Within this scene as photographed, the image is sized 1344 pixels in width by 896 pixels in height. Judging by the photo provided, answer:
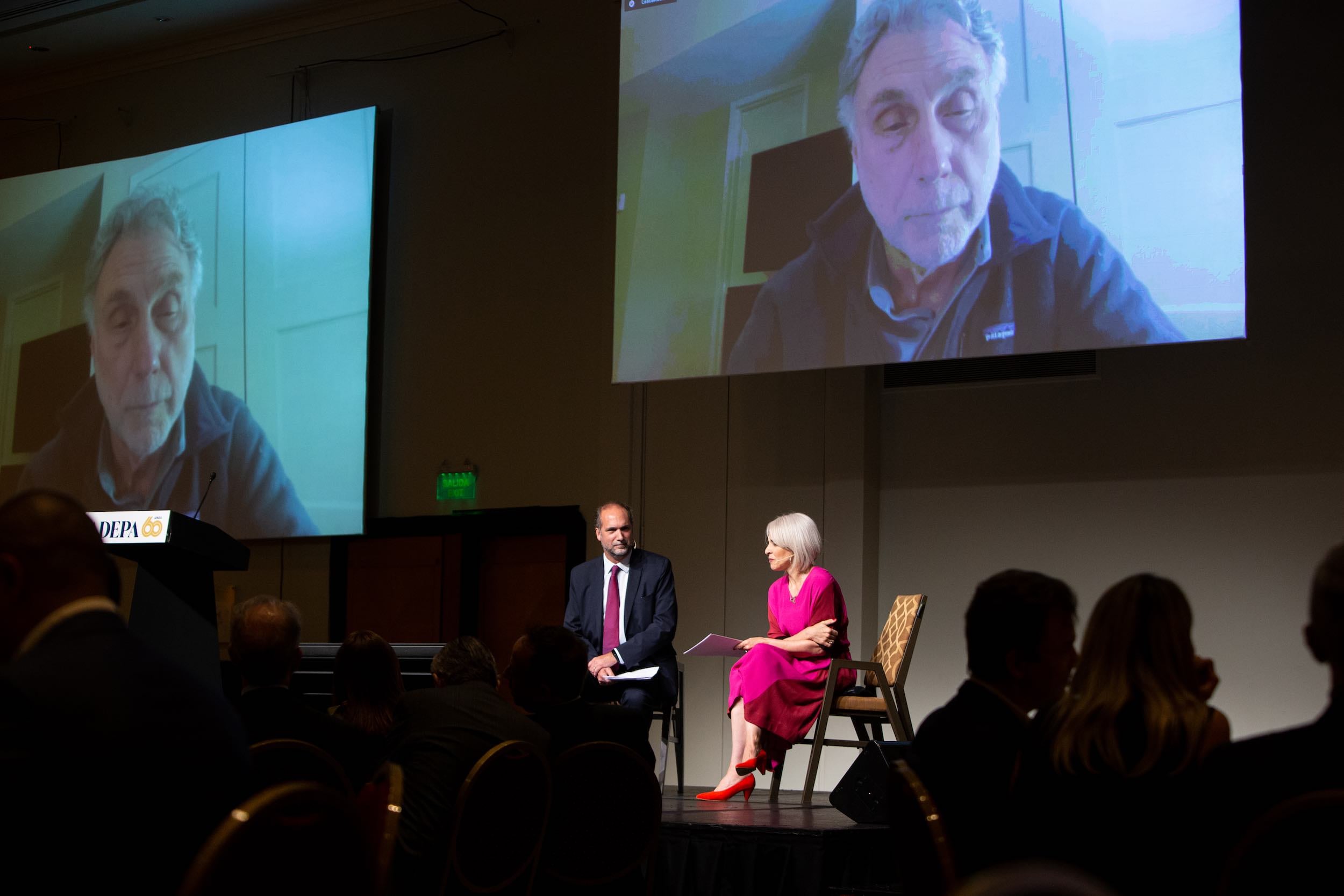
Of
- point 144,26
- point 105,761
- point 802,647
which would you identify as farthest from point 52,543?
point 144,26

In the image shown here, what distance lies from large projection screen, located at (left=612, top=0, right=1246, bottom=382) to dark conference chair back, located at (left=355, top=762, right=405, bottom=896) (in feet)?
11.9

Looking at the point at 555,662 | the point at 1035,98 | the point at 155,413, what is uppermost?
the point at 1035,98

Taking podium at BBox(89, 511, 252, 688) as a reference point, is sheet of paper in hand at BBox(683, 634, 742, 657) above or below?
below

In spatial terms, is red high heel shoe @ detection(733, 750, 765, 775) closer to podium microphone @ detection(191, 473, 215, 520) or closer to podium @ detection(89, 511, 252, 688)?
podium @ detection(89, 511, 252, 688)

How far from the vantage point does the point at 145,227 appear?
27.2ft

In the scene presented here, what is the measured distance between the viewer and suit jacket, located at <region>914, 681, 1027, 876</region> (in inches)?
70.3

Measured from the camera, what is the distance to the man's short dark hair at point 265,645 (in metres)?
2.45

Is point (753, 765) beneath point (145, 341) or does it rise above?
beneath

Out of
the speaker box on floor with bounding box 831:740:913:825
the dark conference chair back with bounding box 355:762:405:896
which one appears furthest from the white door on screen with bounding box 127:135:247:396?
the dark conference chair back with bounding box 355:762:405:896

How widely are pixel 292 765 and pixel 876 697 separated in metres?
3.07

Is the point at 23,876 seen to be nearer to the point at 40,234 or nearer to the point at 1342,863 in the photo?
the point at 1342,863

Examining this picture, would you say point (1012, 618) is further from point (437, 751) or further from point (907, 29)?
point (907, 29)

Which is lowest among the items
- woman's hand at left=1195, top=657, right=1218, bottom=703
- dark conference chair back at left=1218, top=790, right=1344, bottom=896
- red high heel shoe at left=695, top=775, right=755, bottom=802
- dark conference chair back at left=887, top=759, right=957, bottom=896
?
red high heel shoe at left=695, top=775, right=755, bottom=802

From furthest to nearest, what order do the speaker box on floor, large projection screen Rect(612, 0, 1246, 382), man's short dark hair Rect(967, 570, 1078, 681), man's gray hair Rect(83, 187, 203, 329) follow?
man's gray hair Rect(83, 187, 203, 329), large projection screen Rect(612, 0, 1246, 382), the speaker box on floor, man's short dark hair Rect(967, 570, 1078, 681)
